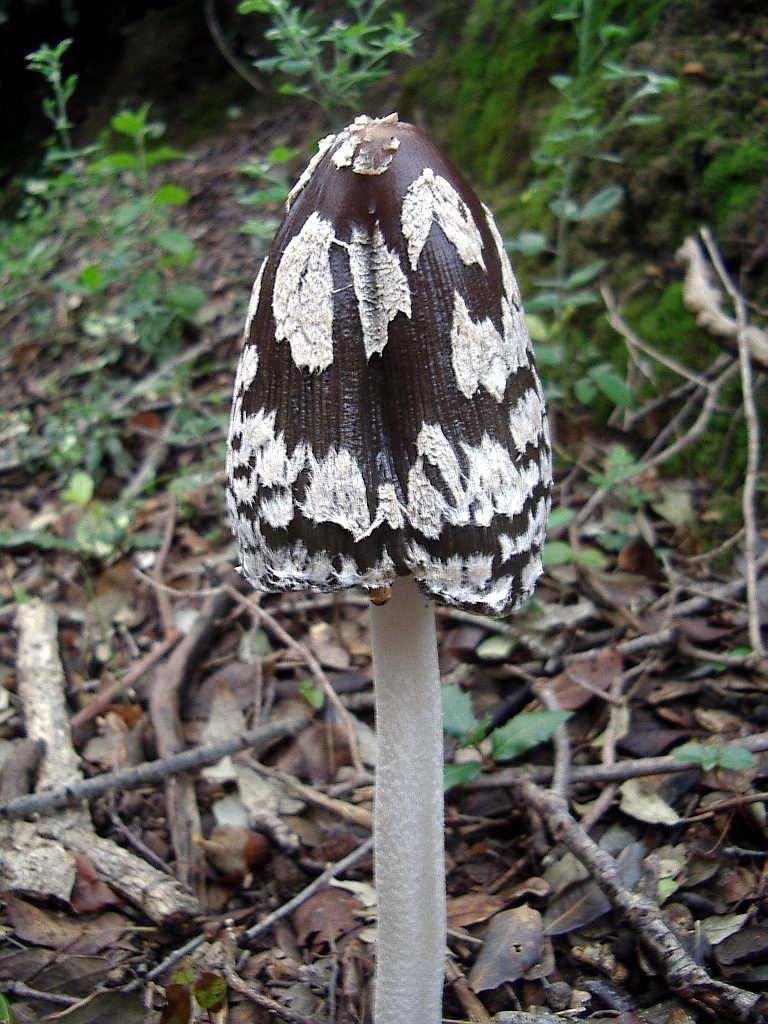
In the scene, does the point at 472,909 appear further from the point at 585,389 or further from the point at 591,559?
the point at 585,389

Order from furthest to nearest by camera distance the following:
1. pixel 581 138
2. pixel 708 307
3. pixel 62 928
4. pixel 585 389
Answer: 1. pixel 581 138
2. pixel 585 389
3. pixel 708 307
4. pixel 62 928

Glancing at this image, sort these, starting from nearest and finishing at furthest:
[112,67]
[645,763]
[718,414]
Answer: [645,763] → [718,414] → [112,67]

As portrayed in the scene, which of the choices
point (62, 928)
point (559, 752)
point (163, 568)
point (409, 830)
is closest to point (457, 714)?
point (559, 752)

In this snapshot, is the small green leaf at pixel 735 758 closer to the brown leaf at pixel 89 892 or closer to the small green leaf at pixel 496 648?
the small green leaf at pixel 496 648

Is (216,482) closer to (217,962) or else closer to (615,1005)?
(217,962)

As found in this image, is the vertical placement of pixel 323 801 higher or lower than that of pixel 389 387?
lower

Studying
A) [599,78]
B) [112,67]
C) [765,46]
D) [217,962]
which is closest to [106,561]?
[217,962]

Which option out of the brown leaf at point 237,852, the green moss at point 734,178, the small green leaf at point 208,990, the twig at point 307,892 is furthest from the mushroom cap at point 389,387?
the green moss at point 734,178

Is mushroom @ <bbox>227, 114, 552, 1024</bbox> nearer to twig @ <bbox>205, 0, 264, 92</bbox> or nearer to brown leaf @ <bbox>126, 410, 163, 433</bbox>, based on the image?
brown leaf @ <bbox>126, 410, 163, 433</bbox>
